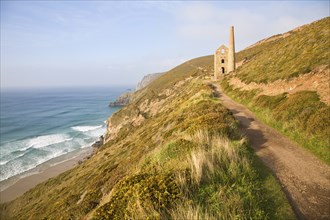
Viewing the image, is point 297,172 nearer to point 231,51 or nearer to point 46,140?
point 231,51

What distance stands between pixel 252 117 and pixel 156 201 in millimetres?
14477

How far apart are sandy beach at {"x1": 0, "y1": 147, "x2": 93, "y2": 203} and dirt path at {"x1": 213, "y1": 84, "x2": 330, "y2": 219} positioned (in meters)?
39.6

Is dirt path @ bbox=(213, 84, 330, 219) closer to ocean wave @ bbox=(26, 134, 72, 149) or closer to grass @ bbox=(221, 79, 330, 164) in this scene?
grass @ bbox=(221, 79, 330, 164)

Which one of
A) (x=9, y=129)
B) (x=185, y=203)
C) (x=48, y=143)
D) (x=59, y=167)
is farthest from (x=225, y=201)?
(x=9, y=129)

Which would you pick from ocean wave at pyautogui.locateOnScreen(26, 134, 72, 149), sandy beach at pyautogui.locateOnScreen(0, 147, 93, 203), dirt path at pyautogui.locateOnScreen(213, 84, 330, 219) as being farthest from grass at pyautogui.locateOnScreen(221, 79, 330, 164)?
ocean wave at pyautogui.locateOnScreen(26, 134, 72, 149)

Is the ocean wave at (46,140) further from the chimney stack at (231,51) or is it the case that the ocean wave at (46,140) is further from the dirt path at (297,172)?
the dirt path at (297,172)

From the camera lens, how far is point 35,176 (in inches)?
1629

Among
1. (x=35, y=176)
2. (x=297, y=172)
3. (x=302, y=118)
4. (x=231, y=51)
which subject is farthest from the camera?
(x=231, y=51)

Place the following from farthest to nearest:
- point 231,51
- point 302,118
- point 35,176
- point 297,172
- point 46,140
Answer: point 46,140 → point 231,51 → point 35,176 → point 302,118 → point 297,172

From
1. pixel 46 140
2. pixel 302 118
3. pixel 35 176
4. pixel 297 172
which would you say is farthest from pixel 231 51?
pixel 46 140

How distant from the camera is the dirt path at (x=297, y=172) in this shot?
5.99 m

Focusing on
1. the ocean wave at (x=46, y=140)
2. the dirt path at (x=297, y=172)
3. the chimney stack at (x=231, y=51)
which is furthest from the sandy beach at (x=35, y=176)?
the chimney stack at (x=231, y=51)

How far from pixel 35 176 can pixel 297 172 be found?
152 feet

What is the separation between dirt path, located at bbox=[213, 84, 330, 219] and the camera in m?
5.99
